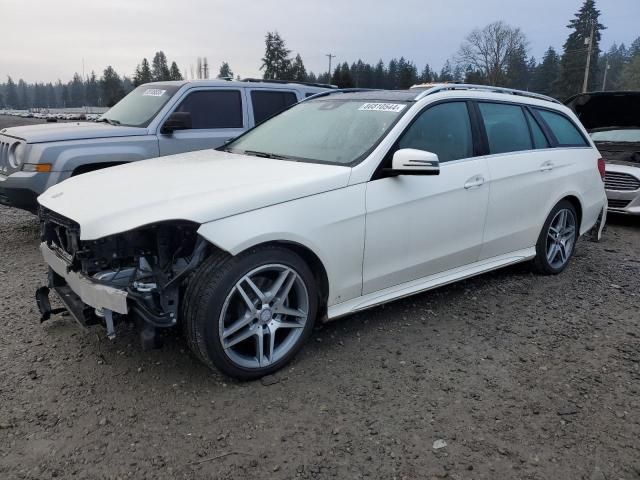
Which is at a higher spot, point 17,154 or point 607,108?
A: point 607,108

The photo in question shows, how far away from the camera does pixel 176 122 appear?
20.5 ft

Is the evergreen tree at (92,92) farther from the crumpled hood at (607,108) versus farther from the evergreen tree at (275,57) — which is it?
the crumpled hood at (607,108)

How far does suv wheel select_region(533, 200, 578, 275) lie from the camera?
491 centimetres

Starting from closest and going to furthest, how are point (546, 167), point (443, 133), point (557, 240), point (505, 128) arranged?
point (443, 133) → point (505, 128) → point (546, 167) → point (557, 240)

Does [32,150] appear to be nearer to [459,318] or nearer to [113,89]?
[459,318]

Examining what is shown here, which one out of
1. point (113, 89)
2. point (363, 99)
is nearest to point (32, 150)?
point (363, 99)

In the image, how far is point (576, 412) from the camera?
2848mm

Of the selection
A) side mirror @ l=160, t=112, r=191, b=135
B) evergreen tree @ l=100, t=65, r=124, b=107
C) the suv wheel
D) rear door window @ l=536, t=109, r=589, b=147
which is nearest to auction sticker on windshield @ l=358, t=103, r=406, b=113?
rear door window @ l=536, t=109, r=589, b=147

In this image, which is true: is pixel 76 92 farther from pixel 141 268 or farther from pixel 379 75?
pixel 141 268

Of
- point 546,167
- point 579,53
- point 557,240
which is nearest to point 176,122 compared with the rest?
point 546,167

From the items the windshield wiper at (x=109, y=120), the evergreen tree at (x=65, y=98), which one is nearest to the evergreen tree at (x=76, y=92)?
the evergreen tree at (x=65, y=98)

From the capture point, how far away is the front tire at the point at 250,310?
Answer: 280 centimetres

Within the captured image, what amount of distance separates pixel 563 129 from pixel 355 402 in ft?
12.1

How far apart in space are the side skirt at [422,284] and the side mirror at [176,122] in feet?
12.4
